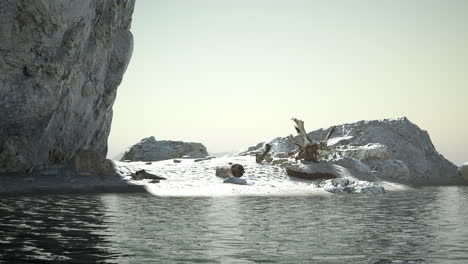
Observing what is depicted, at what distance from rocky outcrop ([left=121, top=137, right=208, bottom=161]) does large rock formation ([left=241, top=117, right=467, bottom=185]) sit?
4118 millimetres

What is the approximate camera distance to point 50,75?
19562 mm

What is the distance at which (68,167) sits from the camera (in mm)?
21844

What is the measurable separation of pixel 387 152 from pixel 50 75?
1957 cm

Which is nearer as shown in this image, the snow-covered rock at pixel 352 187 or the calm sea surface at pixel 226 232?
the calm sea surface at pixel 226 232

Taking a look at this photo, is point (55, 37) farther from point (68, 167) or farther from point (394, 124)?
point (394, 124)

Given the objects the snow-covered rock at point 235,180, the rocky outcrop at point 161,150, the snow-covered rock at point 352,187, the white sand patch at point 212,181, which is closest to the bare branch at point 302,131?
the white sand patch at point 212,181

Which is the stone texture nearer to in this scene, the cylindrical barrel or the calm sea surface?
the cylindrical barrel

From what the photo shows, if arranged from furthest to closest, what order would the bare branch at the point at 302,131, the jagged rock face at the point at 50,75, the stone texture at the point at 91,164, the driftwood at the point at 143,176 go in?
1. the bare branch at the point at 302,131
2. the stone texture at the point at 91,164
3. the driftwood at the point at 143,176
4. the jagged rock face at the point at 50,75

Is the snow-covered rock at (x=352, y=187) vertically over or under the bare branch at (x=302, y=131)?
under

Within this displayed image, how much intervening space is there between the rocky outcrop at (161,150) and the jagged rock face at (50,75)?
33.1 ft

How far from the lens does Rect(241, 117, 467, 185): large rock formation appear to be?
27797 mm

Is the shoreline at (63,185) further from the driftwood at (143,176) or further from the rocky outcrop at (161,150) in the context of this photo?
the rocky outcrop at (161,150)

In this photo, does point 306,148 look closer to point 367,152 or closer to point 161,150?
point 367,152

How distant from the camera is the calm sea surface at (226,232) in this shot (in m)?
6.89
